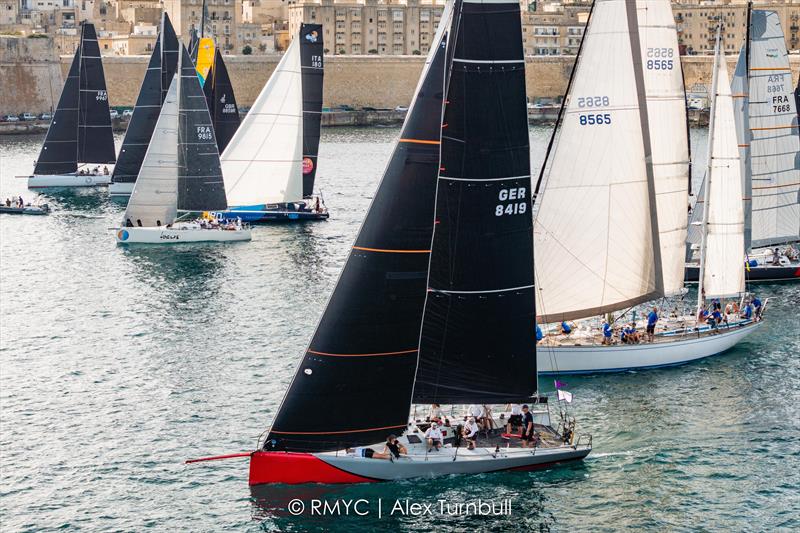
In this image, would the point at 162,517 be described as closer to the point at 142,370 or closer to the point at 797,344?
the point at 142,370

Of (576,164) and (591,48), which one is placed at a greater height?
(591,48)

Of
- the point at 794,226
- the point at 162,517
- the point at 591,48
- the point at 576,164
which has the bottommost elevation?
the point at 162,517

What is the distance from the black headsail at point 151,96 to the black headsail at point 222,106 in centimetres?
230

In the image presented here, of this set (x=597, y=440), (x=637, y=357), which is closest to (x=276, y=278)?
(x=637, y=357)

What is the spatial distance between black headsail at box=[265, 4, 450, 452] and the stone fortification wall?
89.5 metres

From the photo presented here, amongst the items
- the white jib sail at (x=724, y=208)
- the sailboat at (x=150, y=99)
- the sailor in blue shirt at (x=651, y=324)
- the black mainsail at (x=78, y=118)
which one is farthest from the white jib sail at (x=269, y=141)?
the sailor in blue shirt at (x=651, y=324)

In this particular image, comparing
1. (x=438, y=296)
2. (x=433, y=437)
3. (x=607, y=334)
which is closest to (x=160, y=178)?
(x=607, y=334)

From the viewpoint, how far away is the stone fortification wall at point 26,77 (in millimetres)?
105812

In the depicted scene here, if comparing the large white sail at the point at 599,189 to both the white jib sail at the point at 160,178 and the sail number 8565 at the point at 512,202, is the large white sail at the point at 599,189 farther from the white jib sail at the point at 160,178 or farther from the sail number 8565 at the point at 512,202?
the white jib sail at the point at 160,178

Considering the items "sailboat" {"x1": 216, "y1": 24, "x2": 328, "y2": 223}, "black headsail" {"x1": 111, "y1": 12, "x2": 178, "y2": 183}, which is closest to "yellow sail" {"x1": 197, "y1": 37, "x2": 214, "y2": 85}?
"black headsail" {"x1": 111, "y1": 12, "x2": 178, "y2": 183}

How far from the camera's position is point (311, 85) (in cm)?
5150

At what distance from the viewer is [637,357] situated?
29906 mm

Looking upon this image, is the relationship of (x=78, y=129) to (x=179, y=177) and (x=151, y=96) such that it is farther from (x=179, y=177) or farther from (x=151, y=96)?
(x=179, y=177)

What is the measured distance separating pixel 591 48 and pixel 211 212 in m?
24.3
